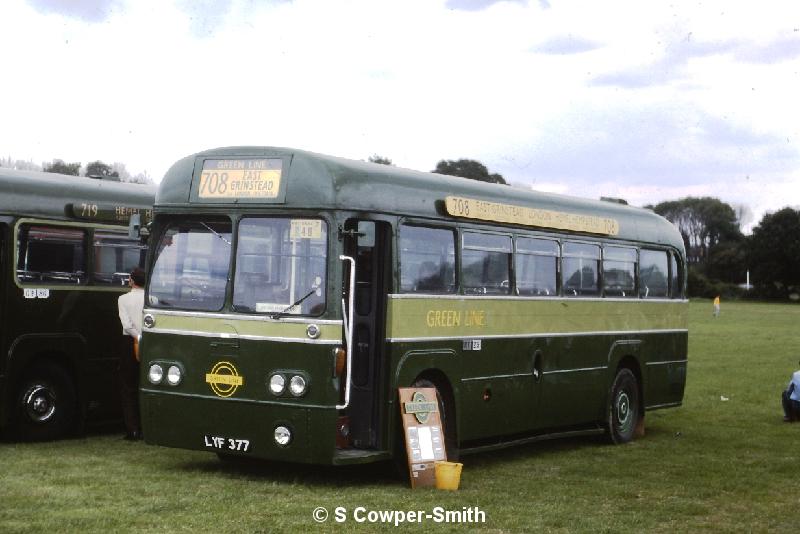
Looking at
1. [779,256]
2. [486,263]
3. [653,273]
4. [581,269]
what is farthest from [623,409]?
[779,256]

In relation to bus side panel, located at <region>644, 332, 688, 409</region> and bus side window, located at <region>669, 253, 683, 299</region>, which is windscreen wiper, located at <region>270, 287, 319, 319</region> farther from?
bus side window, located at <region>669, 253, 683, 299</region>

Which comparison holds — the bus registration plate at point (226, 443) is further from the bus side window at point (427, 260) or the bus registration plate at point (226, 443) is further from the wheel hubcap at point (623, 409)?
the wheel hubcap at point (623, 409)

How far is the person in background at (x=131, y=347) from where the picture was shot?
51.4 feet

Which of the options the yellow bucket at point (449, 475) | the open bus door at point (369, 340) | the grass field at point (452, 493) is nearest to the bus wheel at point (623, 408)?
the grass field at point (452, 493)

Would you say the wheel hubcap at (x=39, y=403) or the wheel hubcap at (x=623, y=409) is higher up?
the wheel hubcap at (x=39, y=403)

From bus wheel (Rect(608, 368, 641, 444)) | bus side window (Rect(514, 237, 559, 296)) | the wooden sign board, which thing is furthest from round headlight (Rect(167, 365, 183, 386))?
bus wheel (Rect(608, 368, 641, 444))

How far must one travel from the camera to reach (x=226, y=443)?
13.0 m

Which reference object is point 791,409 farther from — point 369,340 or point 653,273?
point 369,340

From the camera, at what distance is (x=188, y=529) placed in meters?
10.3

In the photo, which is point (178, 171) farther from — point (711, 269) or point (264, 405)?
point (711, 269)

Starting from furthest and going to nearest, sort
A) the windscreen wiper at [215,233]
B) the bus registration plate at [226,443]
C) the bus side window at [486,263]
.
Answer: the bus side window at [486,263], the windscreen wiper at [215,233], the bus registration plate at [226,443]

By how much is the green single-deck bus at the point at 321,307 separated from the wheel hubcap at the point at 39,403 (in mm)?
2864

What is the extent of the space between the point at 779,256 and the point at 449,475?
115166 millimetres

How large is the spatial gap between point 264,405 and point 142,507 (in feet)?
6.03
